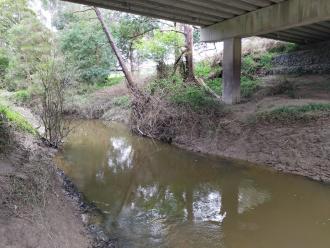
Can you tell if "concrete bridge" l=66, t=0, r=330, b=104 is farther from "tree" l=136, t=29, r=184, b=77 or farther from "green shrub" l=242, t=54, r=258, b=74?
"green shrub" l=242, t=54, r=258, b=74

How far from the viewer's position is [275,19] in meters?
9.45

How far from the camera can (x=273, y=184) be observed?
6.85 metres

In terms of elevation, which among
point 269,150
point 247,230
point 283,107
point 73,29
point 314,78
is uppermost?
point 73,29

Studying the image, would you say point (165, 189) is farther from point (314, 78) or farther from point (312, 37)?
point (312, 37)

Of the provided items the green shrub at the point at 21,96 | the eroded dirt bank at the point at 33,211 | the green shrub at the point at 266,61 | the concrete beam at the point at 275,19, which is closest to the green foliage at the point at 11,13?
the green shrub at the point at 21,96

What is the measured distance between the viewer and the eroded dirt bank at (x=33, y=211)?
3.40 meters

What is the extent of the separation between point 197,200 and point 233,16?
731 centimetres

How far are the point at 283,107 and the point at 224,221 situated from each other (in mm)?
5457

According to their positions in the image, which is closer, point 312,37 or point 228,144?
point 228,144

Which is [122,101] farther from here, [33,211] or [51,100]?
[33,211]

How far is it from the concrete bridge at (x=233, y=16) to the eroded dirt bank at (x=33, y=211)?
16.7ft

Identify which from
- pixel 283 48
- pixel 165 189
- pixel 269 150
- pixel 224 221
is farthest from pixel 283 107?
pixel 283 48

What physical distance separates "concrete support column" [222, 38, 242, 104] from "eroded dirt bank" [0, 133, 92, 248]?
26.8 ft

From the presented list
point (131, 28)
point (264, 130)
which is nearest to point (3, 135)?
point (264, 130)
